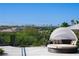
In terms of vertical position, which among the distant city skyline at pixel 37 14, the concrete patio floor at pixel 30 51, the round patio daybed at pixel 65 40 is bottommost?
the concrete patio floor at pixel 30 51

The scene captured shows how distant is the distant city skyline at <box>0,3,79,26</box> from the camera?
88875mm

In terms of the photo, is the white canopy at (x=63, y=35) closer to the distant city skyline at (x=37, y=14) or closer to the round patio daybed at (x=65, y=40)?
the round patio daybed at (x=65, y=40)

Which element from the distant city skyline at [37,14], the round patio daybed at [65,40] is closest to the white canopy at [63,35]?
the round patio daybed at [65,40]

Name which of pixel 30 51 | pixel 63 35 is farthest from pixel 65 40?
pixel 30 51

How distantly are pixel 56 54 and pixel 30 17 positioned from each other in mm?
743

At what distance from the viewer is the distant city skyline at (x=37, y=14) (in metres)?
88.9

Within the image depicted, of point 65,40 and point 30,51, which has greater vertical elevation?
point 65,40

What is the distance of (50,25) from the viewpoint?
292ft

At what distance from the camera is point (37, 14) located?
8888 centimetres

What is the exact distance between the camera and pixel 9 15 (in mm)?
88875

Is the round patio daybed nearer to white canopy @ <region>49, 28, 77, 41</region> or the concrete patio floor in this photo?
white canopy @ <region>49, 28, 77, 41</region>

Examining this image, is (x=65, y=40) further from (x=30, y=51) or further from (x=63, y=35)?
(x=30, y=51)

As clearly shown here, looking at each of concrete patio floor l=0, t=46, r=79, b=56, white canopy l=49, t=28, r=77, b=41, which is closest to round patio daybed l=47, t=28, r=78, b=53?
white canopy l=49, t=28, r=77, b=41

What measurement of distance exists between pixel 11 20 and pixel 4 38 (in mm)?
317
